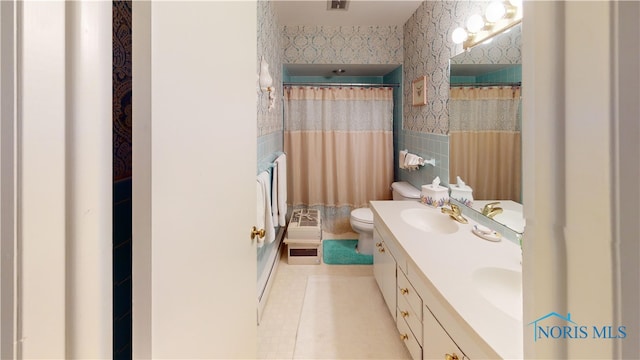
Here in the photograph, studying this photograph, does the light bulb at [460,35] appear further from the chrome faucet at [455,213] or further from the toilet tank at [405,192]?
the toilet tank at [405,192]

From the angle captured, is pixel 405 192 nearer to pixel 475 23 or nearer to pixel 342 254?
pixel 342 254

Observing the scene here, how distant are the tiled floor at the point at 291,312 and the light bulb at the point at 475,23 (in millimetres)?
1876

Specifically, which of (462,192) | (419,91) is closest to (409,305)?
(462,192)

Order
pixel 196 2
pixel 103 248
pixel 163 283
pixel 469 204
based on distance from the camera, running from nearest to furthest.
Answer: pixel 103 248
pixel 163 283
pixel 196 2
pixel 469 204

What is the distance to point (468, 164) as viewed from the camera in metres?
2.05

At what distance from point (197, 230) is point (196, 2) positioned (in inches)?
20.4

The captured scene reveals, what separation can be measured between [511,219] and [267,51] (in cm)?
206

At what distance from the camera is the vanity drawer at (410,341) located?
4.69 feet

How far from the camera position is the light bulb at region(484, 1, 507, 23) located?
1.64 meters

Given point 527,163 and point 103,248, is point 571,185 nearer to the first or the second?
point 527,163

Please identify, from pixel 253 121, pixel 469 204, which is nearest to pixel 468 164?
pixel 469 204

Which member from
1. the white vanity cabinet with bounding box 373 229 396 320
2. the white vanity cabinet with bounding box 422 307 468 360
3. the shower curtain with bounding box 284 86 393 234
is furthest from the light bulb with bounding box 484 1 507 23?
the shower curtain with bounding box 284 86 393 234

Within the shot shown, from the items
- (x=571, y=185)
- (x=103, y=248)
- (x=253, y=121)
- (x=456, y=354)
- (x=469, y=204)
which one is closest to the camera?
(x=571, y=185)

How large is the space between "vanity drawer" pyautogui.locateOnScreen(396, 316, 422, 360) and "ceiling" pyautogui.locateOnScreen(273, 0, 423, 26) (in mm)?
2675
